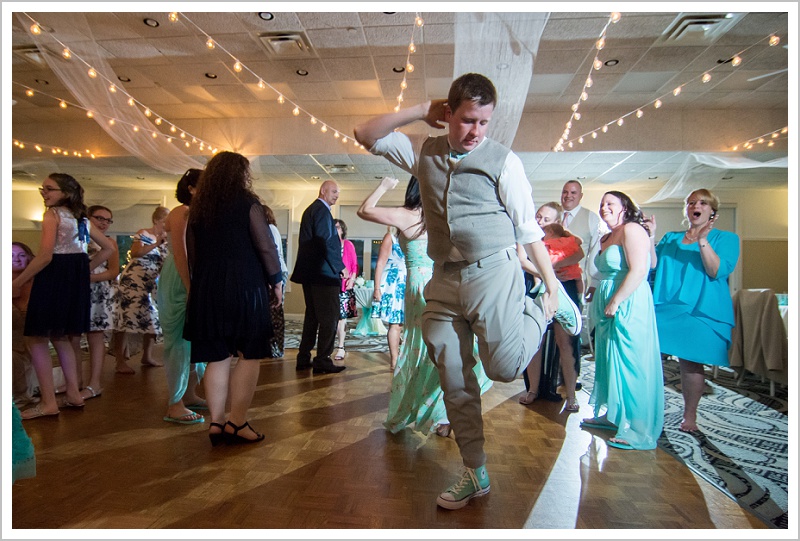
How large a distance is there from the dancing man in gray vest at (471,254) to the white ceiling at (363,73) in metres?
2.61

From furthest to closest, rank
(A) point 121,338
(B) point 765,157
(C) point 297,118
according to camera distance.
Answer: (C) point 297,118 < (B) point 765,157 < (A) point 121,338

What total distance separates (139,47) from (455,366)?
5.55m

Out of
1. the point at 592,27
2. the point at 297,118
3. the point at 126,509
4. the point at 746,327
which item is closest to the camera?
the point at 126,509

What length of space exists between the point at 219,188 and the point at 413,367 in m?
1.24

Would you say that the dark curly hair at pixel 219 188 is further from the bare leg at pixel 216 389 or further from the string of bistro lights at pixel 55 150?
the string of bistro lights at pixel 55 150

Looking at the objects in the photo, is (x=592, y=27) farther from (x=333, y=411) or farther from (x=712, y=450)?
(x=333, y=411)

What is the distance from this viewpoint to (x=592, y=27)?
171 inches

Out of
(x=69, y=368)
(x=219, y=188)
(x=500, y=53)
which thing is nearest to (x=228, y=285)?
(x=219, y=188)

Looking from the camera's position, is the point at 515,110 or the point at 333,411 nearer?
the point at 515,110

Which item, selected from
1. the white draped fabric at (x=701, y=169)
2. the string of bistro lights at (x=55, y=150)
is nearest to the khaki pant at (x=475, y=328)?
the white draped fabric at (x=701, y=169)

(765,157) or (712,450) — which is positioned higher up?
(765,157)

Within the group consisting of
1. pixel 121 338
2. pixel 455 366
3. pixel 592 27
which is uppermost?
pixel 592 27

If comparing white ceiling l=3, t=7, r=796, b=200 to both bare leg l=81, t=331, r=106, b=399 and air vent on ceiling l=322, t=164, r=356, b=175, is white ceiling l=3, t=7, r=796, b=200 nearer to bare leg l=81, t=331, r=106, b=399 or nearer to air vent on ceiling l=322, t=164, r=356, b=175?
air vent on ceiling l=322, t=164, r=356, b=175

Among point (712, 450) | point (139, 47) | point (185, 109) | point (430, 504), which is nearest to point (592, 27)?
point (712, 450)
